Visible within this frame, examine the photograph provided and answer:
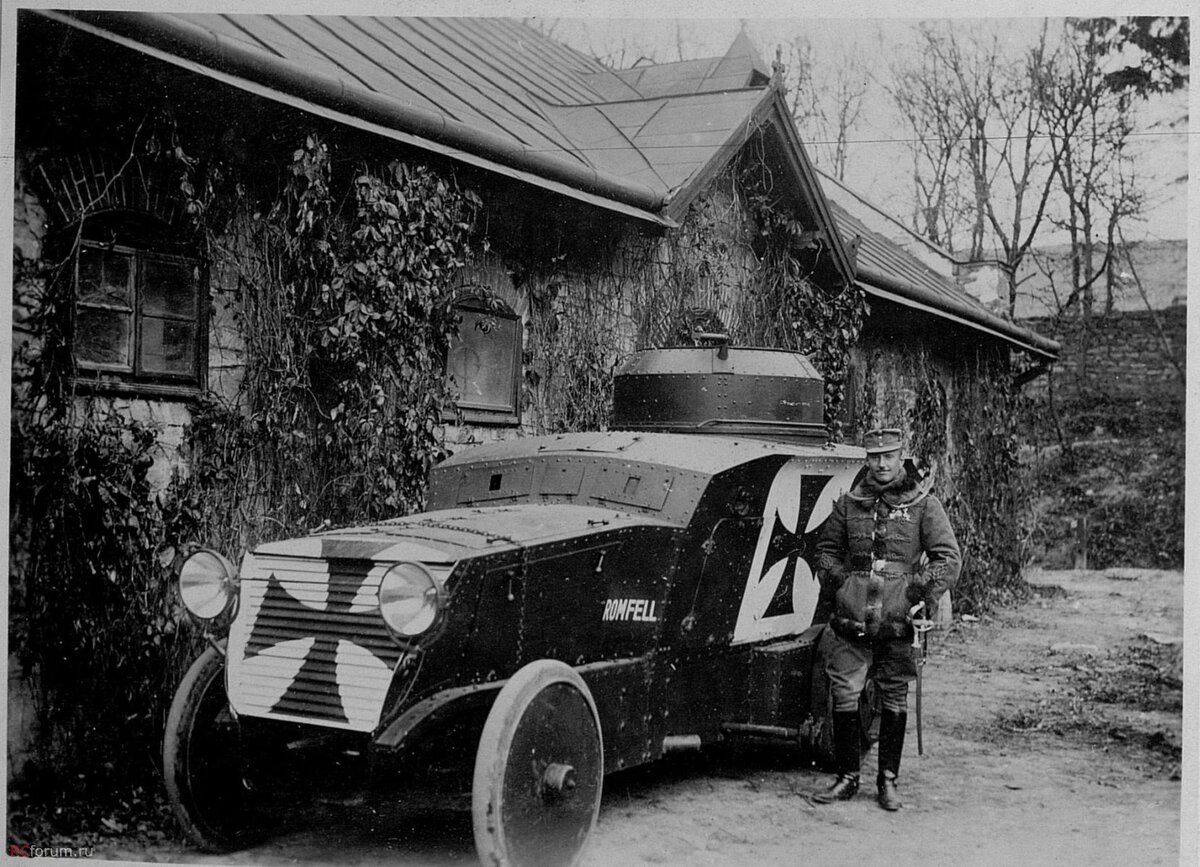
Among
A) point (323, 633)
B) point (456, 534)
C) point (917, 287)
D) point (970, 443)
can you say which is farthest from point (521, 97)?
point (970, 443)

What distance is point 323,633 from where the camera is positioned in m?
4.43

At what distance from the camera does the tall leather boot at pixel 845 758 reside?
19.6 ft

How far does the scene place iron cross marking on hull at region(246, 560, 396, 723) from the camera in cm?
Result: 434

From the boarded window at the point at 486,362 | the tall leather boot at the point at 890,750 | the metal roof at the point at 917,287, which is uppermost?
the metal roof at the point at 917,287

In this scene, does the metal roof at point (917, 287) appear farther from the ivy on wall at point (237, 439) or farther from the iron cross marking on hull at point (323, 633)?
the iron cross marking on hull at point (323, 633)

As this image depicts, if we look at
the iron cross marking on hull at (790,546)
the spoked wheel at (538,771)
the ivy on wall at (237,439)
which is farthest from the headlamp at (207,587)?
the iron cross marking on hull at (790,546)

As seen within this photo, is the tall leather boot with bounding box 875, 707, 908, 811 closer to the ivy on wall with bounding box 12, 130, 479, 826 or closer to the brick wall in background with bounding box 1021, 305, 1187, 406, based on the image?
the brick wall in background with bounding box 1021, 305, 1187, 406

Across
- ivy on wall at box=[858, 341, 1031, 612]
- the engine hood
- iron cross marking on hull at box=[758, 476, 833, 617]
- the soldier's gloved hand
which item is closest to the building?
the engine hood

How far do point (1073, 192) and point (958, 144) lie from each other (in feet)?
2.85

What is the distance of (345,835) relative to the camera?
16.8 feet

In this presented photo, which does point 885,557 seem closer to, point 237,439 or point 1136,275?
point 1136,275

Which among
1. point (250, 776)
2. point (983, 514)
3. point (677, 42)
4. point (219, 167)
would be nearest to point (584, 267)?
point (677, 42)

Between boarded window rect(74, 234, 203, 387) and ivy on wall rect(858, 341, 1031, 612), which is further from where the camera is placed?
ivy on wall rect(858, 341, 1031, 612)

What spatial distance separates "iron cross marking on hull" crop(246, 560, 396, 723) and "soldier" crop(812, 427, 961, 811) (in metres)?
2.65
